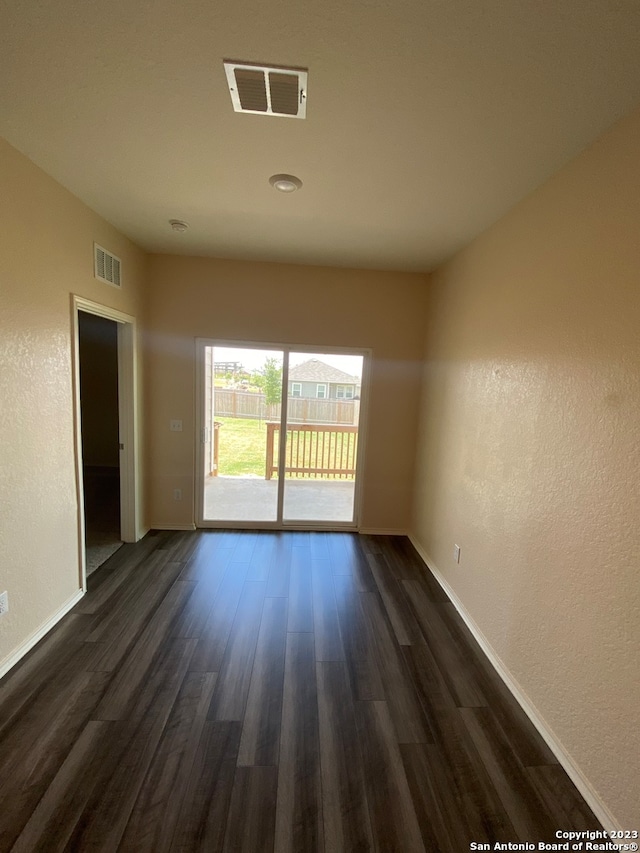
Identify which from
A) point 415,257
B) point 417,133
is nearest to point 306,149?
point 417,133

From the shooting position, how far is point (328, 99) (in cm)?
142

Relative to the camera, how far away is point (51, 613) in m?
2.21

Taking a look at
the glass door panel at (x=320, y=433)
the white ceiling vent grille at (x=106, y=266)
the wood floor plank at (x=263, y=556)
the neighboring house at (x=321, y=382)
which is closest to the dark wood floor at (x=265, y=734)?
the wood floor plank at (x=263, y=556)

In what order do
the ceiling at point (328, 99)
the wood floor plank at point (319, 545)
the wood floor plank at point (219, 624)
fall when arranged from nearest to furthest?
1. the ceiling at point (328, 99)
2. the wood floor plank at point (219, 624)
3. the wood floor plank at point (319, 545)

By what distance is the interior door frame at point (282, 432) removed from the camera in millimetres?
3561

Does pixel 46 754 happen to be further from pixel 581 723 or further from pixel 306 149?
pixel 306 149

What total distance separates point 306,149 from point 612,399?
179 centimetres

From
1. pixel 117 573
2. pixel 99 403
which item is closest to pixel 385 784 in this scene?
pixel 117 573

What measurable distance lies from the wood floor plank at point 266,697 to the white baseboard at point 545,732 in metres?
1.23

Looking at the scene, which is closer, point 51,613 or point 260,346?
point 51,613

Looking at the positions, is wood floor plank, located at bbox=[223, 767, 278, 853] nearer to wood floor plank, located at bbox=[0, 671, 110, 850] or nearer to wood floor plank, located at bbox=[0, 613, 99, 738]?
wood floor plank, located at bbox=[0, 671, 110, 850]

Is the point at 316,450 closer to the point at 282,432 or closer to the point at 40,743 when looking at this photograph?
the point at 282,432

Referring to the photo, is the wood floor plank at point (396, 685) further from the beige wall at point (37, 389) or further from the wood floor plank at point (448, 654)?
the beige wall at point (37, 389)

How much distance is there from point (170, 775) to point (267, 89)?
275cm
